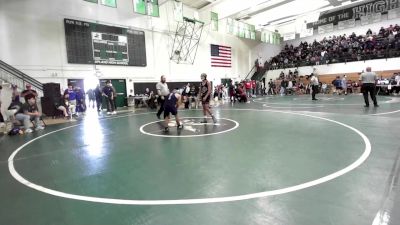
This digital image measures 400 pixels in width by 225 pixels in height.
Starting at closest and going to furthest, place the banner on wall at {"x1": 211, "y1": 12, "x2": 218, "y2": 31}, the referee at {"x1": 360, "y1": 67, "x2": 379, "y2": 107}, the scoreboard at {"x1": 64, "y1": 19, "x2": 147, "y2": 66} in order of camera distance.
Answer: the referee at {"x1": 360, "y1": 67, "x2": 379, "y2": 107} < the scoreboard at {"x1": 64, "y1": 19, "x2": 147, "y2": 66} < the banner on wall at {"x1": 211, "y1": 12, "x2": 218, "y2": 31}

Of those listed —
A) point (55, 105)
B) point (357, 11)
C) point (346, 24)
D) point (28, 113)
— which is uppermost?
point (357, 11)

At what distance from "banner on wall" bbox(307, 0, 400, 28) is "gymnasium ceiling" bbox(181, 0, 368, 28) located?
1.56m

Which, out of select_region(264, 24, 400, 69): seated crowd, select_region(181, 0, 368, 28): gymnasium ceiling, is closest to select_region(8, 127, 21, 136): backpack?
select_region(181, 0, 368, 28): gymnasium ceiling

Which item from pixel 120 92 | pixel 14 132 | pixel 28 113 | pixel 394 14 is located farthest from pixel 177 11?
pixel 394 14

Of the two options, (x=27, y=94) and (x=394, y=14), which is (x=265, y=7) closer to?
(x=394, y=14)

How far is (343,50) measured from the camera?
26453 mm

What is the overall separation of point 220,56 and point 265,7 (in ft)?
21.2

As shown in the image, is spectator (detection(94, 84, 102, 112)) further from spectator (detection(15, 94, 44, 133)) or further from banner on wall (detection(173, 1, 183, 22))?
banner on wall (detection(173, 1, 183, 22))

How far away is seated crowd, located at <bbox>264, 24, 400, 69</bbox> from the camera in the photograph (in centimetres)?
2356

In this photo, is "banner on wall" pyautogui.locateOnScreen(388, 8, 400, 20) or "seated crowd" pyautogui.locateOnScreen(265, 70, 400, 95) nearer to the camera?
"seated crowd" pyautogui.locateOnScreen(265, 70, 400, 95)

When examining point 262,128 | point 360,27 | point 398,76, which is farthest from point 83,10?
point 360,27

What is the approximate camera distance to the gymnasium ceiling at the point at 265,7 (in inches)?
899

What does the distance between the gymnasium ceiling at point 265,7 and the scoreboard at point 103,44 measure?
7006 mm

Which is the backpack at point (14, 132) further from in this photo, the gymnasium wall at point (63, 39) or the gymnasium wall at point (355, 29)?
the gymnasium wall at point (355, 29)
